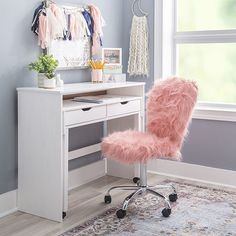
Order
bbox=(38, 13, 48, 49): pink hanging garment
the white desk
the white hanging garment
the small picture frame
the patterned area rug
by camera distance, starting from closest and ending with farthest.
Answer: the patterned area rug < the white desk < bbox=(38, 13, 48, 49): pink hanging garment < the small picture frame < the white hanging garment

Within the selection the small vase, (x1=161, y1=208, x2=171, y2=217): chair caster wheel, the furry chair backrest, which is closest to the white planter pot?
the small vase

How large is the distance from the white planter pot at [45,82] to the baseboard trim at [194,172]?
1.53m

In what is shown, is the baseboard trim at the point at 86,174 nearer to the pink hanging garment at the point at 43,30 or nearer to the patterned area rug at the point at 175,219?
the patterned area rug at the point at 175,219

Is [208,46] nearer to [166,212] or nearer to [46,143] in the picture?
[166,212]

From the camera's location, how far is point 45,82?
2949mm

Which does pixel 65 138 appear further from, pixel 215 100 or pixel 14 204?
pixel 215 100

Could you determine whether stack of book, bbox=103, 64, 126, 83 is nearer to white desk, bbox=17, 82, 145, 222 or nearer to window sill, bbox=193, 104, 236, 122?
white desk, bbox=17, 82, 145, 222

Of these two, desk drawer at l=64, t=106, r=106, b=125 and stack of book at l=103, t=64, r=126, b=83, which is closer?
desk drawer at l=64, t=106, r=106, b=125

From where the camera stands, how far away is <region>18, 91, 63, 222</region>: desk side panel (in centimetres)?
281

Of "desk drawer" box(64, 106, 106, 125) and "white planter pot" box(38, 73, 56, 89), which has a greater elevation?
"white planter pot" box(38, 73, 56, 89)

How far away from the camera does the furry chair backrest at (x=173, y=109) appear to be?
3008 millimetres

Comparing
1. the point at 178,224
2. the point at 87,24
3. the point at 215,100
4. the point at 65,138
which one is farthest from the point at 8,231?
the point at 215,100

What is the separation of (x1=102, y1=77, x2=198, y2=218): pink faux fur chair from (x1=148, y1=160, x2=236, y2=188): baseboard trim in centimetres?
62

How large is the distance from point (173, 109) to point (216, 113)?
0.79 meters
